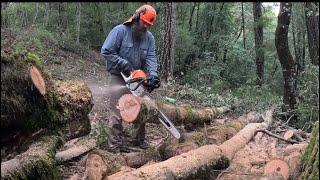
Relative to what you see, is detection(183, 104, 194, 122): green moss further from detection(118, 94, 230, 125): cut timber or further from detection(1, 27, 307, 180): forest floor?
detection(1, 27, 307, 180): forest floor

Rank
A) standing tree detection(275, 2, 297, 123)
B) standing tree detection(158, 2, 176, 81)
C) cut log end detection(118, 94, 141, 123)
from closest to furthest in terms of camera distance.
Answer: cut log end detection(118, 94, 141, 123)
standing tree detection(275, 2, 297, 123)
standing tree detection(158, 2, 176, 81)

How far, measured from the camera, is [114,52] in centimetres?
587

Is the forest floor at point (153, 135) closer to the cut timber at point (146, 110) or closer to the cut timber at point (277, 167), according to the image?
the cut timber at point (277, 167)

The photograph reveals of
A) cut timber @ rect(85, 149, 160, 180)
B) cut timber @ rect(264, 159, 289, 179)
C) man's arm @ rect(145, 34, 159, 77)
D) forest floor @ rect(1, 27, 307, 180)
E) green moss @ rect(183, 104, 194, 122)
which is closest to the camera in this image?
cut timber @ rect(85, 149, 160, 180)

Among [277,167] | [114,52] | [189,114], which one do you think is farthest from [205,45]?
[277,167]

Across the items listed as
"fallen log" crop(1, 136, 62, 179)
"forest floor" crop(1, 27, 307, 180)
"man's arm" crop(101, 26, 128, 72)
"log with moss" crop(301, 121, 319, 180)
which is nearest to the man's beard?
"man's arm" crop(101, 26, 128, 72)

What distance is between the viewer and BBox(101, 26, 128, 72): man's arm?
227 inches

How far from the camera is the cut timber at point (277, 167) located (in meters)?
4.59

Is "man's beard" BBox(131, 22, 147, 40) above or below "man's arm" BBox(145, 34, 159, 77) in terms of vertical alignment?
above

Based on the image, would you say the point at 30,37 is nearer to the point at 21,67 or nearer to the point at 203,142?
the point at 203,142

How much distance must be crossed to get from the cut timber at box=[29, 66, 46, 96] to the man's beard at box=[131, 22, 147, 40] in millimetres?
2399

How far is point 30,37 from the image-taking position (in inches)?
473

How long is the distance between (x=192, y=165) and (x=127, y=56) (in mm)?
2174

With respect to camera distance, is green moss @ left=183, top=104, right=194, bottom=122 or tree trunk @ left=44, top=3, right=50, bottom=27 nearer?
green moss @ left=183, top=104, right=194, bottom=122
